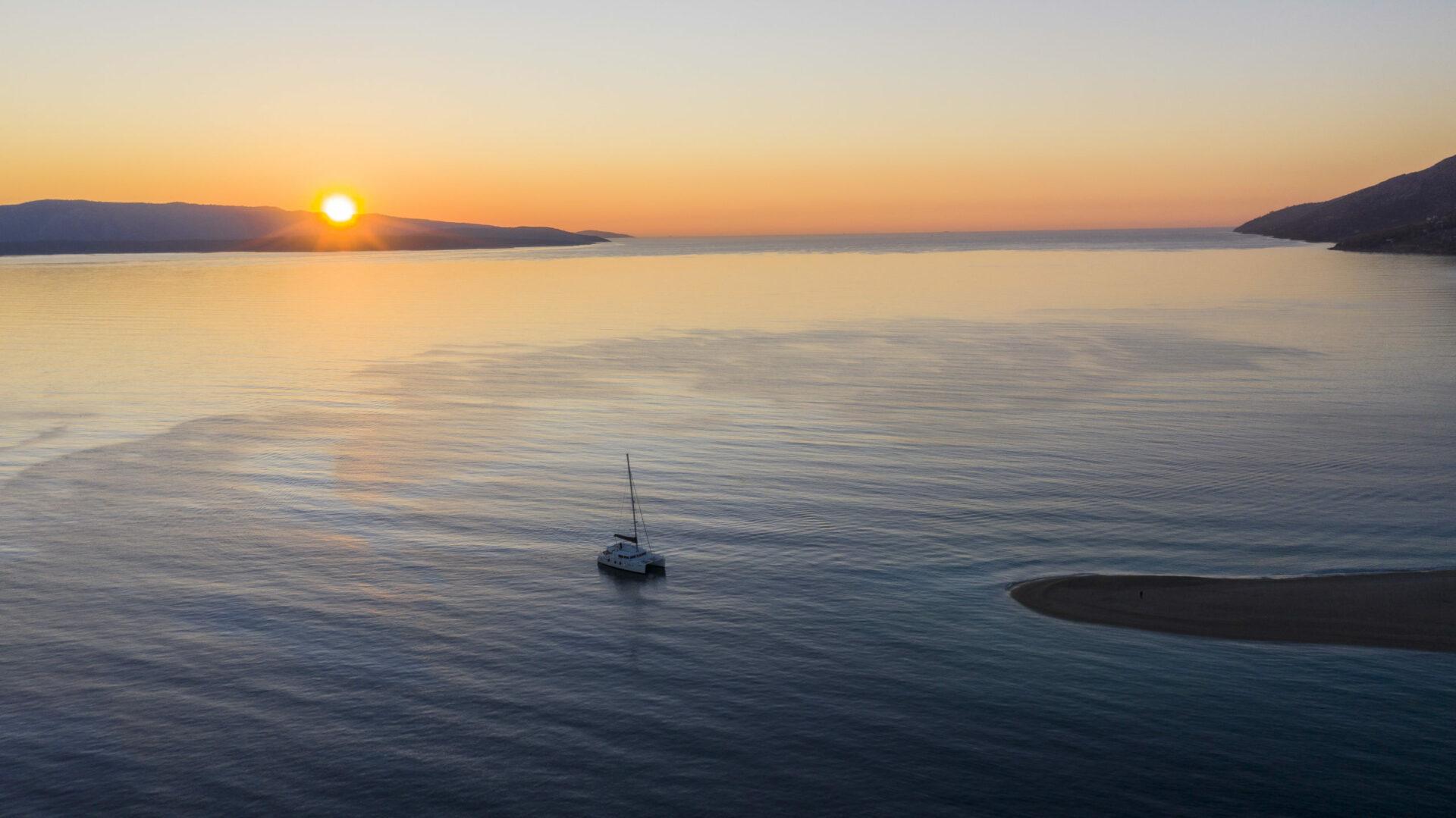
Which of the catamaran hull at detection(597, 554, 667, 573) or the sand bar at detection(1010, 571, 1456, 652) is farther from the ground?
the catamaran hull at detection(597, 554, 667, 573)

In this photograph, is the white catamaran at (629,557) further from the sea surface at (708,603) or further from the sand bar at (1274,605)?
the sand bar at (1274,605)

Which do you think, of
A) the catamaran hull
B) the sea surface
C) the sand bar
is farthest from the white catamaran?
the sand bar

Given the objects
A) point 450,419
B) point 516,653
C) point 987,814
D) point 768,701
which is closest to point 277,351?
point 450,419

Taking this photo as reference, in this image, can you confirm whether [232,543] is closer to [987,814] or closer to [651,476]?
[651,476]

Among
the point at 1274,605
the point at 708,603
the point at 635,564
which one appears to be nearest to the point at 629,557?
the point at 635,564

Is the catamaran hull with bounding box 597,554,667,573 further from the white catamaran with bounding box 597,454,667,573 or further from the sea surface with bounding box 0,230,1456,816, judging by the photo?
the sea surface with bounding box 0,230,1456,816

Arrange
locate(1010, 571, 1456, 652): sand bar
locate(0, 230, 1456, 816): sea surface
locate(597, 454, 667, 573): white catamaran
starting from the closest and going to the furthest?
locate(0, 230, 1456, 816): sea surface → locate(1010, 571, 1456, 652): sand bar → locate(597, 454, 667, 573): white catamaran

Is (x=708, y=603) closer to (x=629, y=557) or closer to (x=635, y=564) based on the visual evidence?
(x=635, y=564)
